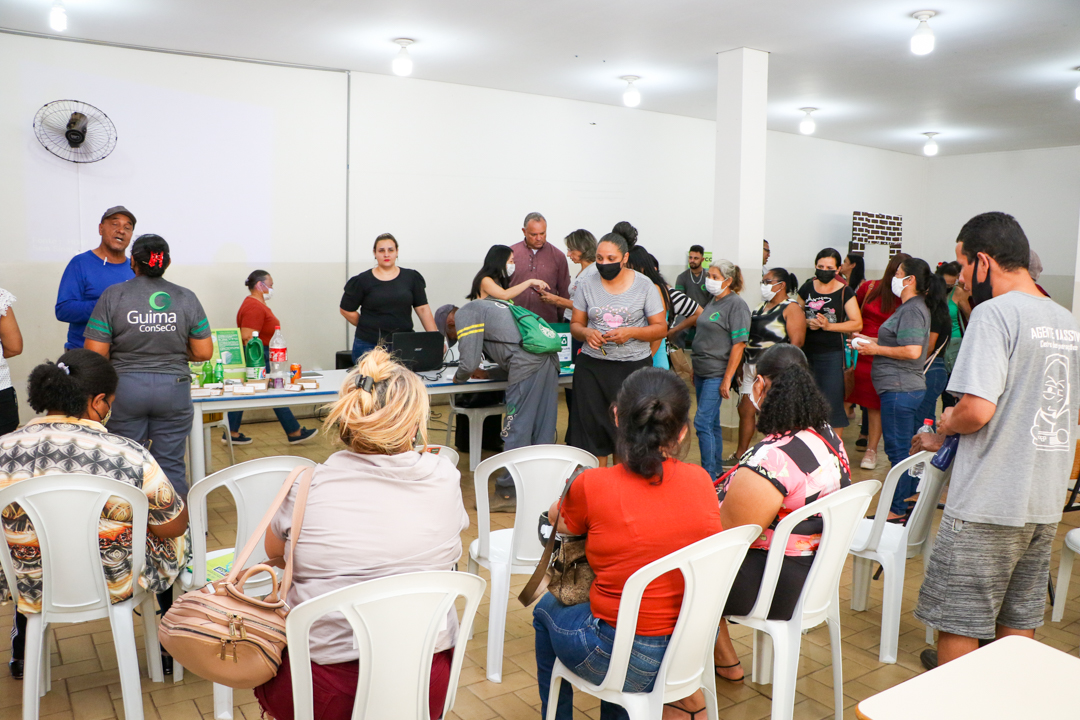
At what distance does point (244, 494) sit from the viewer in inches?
104

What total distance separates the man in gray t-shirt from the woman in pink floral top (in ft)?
1.32

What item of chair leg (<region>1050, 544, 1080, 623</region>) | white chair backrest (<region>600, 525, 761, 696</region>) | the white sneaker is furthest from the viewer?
the white sneaker

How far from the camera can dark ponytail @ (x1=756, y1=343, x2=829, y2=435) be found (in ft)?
7.91

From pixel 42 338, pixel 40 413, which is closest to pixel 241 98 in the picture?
pixel 42 338

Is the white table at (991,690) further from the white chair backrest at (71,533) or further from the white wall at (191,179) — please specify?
the white wall at (191,179)

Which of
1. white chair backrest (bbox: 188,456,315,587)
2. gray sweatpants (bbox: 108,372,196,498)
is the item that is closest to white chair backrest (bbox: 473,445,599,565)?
white chair backrest (bbox: 188,456,315,587)

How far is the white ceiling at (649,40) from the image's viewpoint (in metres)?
5.33

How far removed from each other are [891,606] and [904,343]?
212cm

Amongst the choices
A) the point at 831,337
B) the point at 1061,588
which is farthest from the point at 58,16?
the point at 1061,588

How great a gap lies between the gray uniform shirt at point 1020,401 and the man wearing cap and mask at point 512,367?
2595 millimetres

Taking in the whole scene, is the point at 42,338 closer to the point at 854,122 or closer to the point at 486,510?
the point at 486,510

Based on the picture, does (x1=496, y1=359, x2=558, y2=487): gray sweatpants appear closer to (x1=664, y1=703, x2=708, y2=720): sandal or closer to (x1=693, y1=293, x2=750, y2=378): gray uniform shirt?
(x1=693, y1=293, x2=750, y2=378): gray uniform shirt

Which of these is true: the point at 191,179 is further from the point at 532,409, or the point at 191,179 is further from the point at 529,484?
the point at 529,484

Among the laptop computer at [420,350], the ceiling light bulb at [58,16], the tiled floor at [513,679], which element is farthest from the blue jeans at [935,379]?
the ceiling light bulb at [58,16]
